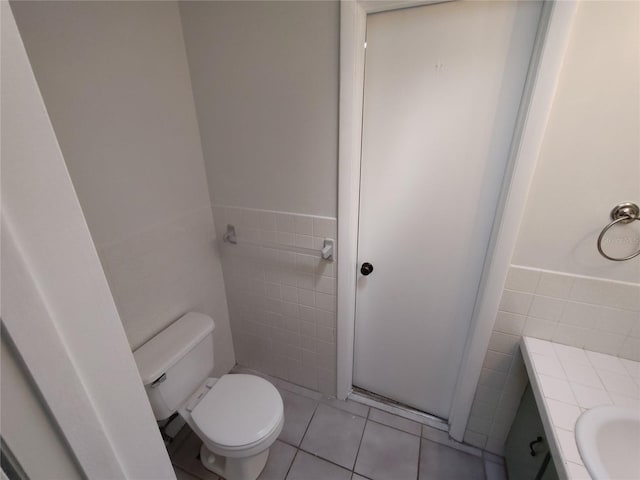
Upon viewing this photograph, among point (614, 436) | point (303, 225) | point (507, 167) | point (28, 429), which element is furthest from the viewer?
point (303, 225)

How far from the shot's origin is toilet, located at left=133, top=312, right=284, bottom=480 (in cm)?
116

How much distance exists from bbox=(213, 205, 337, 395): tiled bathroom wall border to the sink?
3.31 feet

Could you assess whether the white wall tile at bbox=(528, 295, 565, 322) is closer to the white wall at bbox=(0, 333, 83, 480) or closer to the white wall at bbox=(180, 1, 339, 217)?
the white wall at bbox=(180, 1, 339, 217)

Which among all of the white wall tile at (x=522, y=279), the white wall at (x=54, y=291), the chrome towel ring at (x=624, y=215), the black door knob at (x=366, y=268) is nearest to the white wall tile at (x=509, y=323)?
the white wall tile at (x=522, y=279)

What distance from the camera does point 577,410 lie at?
0.89 m

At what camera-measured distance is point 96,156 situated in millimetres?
1033

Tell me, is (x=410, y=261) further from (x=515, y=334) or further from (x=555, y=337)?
(x=555, y=337)

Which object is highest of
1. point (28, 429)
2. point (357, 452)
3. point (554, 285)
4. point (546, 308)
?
point (28, 429)

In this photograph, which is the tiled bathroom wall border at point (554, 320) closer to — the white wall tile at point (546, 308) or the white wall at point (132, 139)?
the white wall tile at point (546, 308)

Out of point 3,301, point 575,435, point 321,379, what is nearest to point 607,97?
point 575,435

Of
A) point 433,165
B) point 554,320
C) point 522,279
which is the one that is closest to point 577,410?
point 554,320

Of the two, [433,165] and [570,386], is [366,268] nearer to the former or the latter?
[433,165]

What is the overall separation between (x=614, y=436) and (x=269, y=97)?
5.66ft

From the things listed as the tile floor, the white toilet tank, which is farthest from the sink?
the white toilet tank
